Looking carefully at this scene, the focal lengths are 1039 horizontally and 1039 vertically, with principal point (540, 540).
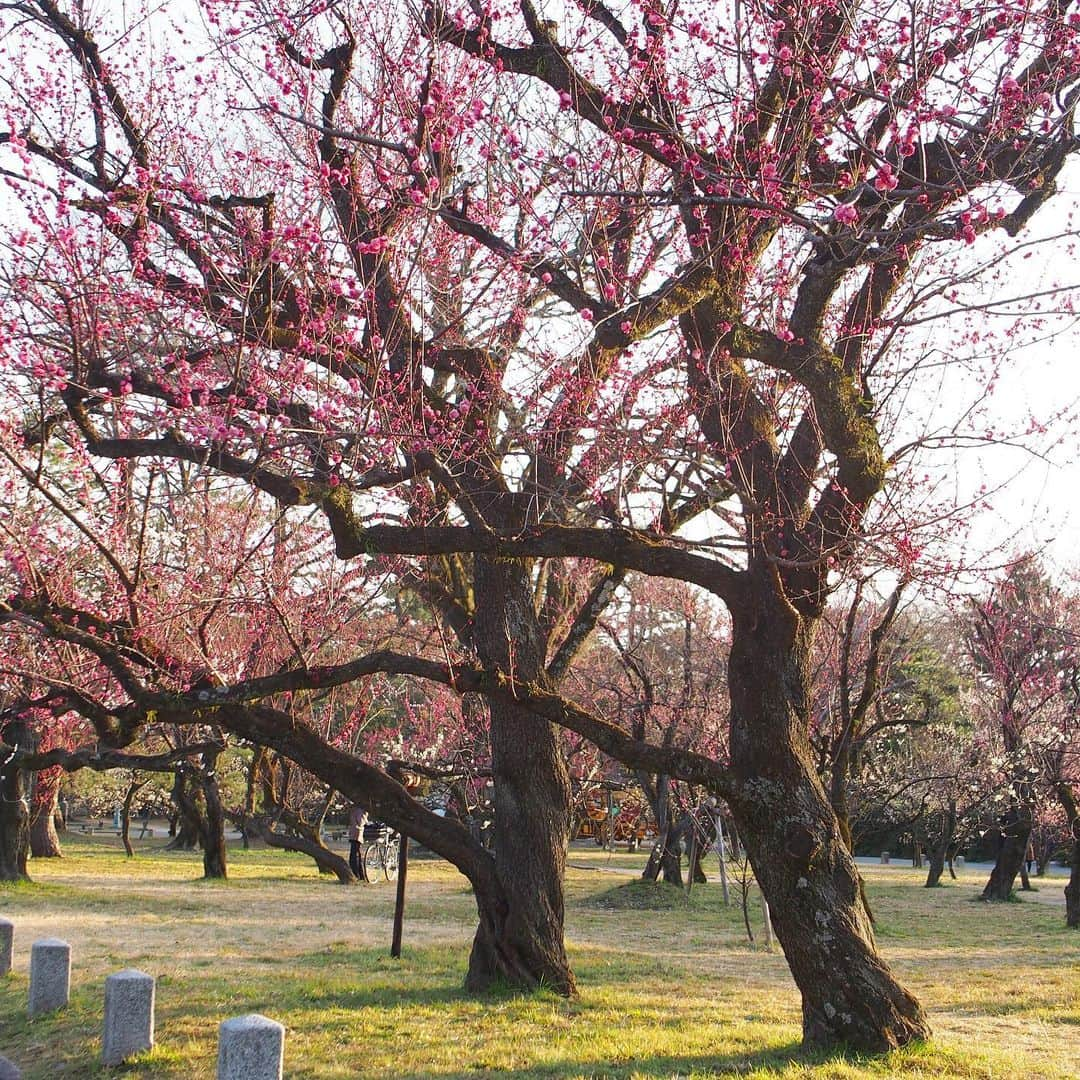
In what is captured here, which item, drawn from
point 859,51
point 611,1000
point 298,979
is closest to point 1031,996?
point 611,1000

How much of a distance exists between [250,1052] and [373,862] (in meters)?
21.0

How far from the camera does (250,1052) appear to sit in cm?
522

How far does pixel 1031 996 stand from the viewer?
34.4 feet

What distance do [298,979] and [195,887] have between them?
11.4 meters

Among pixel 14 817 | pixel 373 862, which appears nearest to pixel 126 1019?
pixel 14 817

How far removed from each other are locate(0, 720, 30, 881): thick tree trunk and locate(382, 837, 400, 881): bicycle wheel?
7948 mm

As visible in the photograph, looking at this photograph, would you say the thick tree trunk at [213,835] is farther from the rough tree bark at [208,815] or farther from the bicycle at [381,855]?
the bicycle at [381,855]

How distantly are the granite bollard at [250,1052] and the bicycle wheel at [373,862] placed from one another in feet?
63.7

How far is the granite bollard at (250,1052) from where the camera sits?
A: 5211 millimetres

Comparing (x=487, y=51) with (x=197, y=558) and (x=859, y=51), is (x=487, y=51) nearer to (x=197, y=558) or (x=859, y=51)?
(x=859, y=51)

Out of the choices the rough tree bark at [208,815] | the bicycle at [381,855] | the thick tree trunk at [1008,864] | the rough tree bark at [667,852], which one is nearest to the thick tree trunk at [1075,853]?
the thick tree trunk at [1008,864]

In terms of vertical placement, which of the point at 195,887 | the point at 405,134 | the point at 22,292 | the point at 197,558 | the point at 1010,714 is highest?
the point at 405,134

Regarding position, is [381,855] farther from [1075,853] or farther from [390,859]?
[1075,853]

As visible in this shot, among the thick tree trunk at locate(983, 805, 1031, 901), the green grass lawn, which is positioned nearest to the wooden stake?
the green grass lawn
